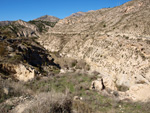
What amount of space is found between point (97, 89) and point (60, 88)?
134 inches

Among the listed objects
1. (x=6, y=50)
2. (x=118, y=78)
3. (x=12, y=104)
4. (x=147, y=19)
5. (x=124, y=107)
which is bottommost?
(x=124, y=107)

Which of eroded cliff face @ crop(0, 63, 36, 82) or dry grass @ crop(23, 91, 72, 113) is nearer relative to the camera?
dry grass @ crop(23, 91, 72, 113)

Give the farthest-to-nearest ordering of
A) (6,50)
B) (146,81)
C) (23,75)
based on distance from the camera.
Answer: (6,50) → (23,75) → (146,81)

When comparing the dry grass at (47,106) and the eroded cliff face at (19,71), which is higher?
the eroded cliff face at (19,71)

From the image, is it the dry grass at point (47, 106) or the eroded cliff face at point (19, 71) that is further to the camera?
the eroded cliff face at point (19, 71)

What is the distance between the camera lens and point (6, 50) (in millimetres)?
12312

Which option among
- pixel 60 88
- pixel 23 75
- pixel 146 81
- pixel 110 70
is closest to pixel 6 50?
pixel 23 75

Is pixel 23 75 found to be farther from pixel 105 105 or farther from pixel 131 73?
pixel 131 73

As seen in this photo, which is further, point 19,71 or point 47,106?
point 19,71

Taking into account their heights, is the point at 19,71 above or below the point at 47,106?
above

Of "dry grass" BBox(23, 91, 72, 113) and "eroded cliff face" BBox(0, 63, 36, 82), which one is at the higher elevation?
"eroded cliff face" BBox(0, 63, 36, 82)

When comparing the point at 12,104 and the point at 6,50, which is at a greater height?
the point at 6,50

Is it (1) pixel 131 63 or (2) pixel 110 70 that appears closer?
(1) pixel 131 63

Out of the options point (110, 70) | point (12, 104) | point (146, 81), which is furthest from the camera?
point (110, 70)
